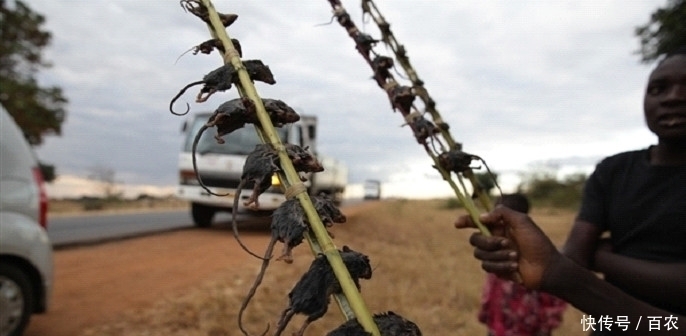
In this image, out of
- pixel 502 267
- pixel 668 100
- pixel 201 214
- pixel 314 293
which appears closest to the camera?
pixel 314 293

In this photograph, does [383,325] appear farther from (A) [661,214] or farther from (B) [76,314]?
(B) [76,314]

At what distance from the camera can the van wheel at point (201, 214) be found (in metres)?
12.1

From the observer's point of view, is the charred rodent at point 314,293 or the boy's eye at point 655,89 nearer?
the charred rodent at point 314,293

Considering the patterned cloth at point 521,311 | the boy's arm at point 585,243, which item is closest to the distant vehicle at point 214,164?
the patterned cloth at point 521,311

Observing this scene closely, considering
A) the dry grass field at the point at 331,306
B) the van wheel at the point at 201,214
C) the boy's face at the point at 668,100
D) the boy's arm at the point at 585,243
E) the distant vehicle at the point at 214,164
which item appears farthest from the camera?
the van wheel at the point at 201,214

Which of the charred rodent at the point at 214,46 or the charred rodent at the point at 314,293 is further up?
the charred rodent at the point at 214,46

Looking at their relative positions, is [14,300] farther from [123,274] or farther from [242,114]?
[242,114]

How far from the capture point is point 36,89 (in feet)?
48.9

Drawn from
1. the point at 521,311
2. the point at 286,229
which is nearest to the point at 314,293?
the point at 286,229

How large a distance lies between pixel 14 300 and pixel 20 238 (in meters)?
0.39

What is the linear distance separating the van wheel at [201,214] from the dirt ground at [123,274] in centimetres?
214

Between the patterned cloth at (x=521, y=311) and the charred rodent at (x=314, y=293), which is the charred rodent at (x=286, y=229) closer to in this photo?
the charred rodent at (x=314, y=293)

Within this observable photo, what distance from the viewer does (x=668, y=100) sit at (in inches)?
57.6

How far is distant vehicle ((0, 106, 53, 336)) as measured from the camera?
12.1ft
